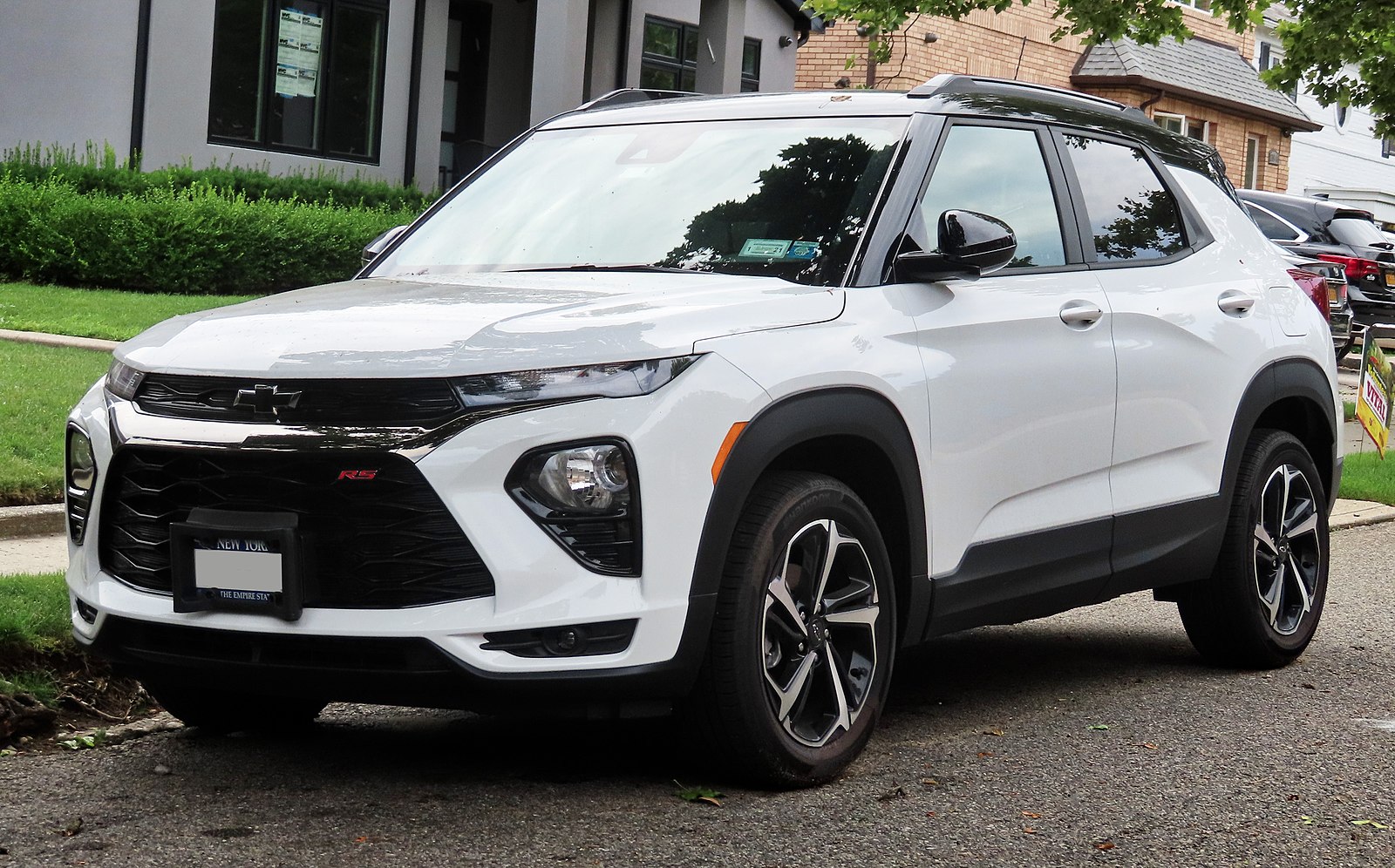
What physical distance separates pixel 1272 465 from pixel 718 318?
117 inches

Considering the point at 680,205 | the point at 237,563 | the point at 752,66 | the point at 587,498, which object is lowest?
the point at 237,563

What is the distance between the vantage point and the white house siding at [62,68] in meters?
18.0

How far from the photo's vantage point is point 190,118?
61.5 ft

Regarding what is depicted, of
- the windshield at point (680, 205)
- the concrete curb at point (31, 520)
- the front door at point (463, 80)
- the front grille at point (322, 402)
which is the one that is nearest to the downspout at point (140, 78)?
the front door at point (463, 80)

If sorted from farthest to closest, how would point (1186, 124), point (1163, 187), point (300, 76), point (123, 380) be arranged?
point (1186, 124) < point (300, 76) < point (1163, 187) < point (123, 380)

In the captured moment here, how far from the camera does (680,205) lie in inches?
212

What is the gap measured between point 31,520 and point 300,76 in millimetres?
13301

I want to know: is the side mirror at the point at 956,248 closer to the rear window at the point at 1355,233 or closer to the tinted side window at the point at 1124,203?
the tinted side window at the point at 1124,203

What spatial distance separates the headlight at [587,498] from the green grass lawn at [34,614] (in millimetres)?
2252

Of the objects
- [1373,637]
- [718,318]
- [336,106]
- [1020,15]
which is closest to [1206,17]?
[1020,15]

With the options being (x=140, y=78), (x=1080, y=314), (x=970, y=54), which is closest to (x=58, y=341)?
(x=140, y=78)

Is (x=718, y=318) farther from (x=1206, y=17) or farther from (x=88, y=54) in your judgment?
(x=1206, y=17)

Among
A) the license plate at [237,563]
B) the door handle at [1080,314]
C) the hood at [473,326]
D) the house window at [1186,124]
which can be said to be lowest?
the license plate at [237,563]

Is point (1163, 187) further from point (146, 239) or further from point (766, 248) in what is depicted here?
point (146, 239)
